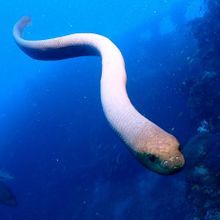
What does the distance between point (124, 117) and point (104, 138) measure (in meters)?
7.06

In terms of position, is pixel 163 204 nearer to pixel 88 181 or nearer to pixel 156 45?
pixel 88 181

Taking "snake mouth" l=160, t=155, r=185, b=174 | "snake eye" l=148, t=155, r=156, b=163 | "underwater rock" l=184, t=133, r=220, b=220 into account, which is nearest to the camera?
"snake mouth" l=160, t=155, r=185, b=174

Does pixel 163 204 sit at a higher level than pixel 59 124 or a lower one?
higher

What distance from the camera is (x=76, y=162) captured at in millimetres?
10508

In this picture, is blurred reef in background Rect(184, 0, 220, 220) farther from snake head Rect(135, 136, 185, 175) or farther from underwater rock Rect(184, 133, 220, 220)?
snake head Rect(135, 136, 185, 175)

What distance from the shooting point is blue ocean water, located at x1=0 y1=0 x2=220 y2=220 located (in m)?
7.08

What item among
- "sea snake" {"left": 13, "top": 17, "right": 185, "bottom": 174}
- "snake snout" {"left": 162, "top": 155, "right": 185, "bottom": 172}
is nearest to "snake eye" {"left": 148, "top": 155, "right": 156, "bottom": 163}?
"sea snake" {"left": 13, "top": 17, "right": 185, "bottom": 174}

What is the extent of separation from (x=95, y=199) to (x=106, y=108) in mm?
5362

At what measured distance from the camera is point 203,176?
19.2ft

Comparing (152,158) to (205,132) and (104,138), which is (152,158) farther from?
(104,138)

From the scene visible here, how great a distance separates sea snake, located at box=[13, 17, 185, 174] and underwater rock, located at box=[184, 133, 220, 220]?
219 centimetres

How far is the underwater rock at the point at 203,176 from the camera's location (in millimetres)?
5508


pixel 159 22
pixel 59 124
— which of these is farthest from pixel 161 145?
pixel 159 22

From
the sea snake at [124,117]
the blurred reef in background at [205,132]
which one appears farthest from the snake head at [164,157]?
the blurred reef in background at [205,132]
